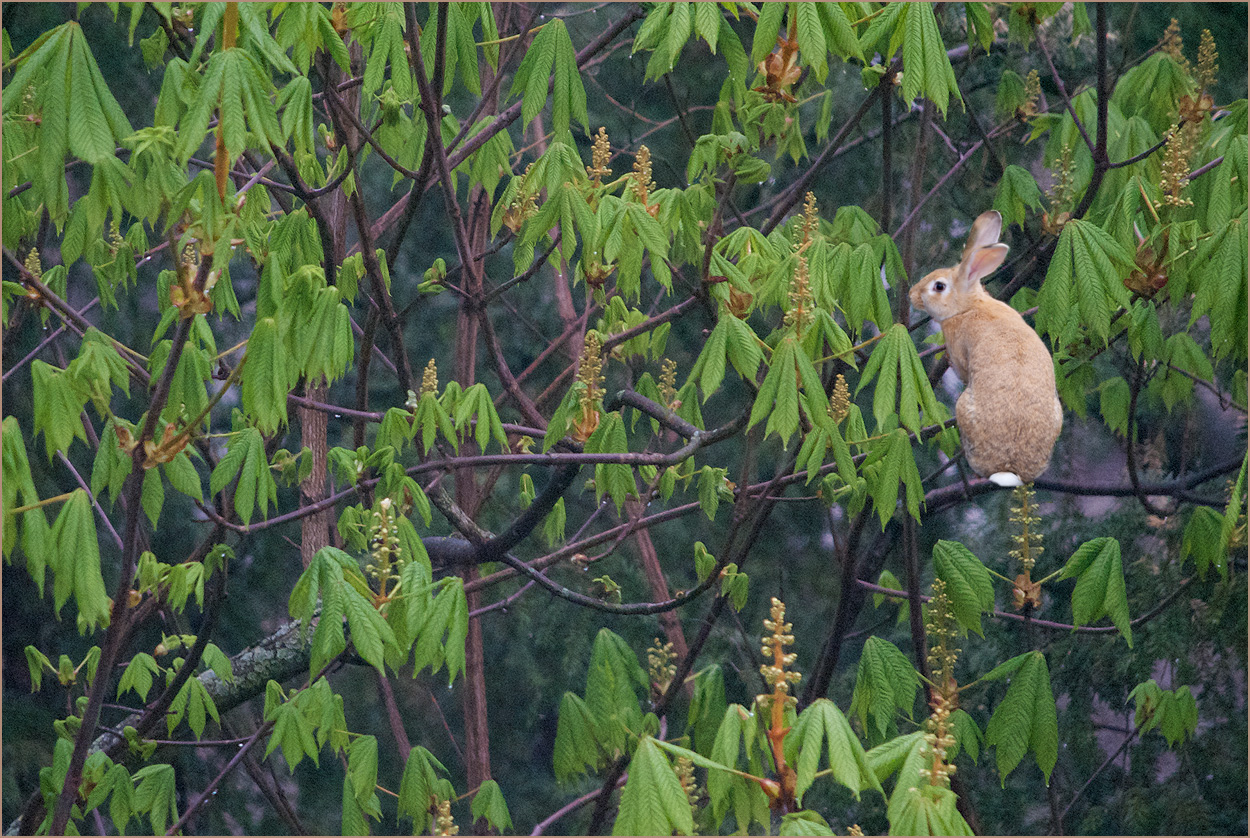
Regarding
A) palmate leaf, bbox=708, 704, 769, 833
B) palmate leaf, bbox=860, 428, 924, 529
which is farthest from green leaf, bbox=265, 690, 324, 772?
palmate leaf, bbox=860, 428, 924, 529

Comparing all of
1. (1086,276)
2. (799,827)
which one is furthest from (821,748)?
(1086,276)

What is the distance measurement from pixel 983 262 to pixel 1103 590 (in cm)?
137

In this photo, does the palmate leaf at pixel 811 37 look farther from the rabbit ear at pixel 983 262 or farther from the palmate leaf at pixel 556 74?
the rabbit ear at pixel 983 262

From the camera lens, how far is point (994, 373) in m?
1.44

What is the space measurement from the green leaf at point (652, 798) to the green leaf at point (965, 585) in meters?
1.09

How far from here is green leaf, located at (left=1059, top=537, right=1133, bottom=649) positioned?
2463 mm

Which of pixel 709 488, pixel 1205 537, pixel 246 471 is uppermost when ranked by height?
pixel 246 471

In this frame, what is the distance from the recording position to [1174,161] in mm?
2074

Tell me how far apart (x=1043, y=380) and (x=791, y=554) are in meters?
3.39

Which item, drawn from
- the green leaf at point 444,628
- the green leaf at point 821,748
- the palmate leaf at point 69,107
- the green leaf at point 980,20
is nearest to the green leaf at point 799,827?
the green leaf at point 821,748

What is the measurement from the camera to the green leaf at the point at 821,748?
5.13 feet

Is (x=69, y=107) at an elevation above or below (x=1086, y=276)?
above

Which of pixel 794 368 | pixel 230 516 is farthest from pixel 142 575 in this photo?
pixel 794 368

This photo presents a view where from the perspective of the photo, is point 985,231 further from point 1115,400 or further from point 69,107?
point 1115,400
